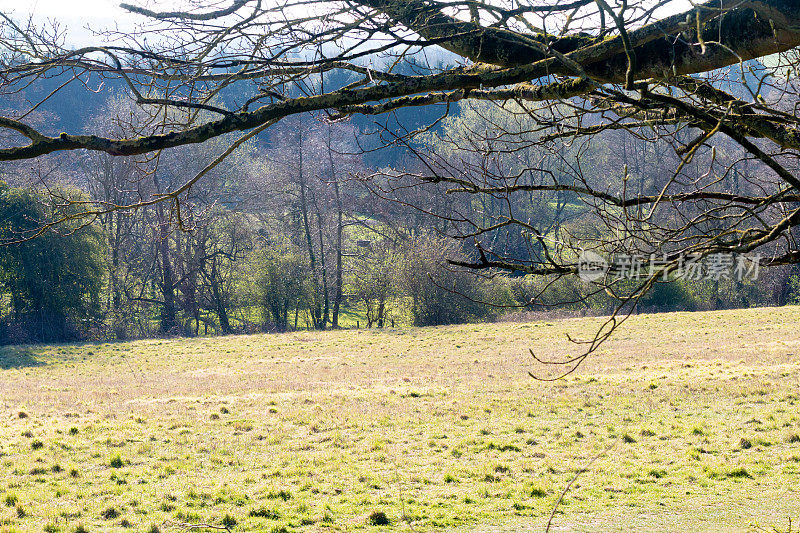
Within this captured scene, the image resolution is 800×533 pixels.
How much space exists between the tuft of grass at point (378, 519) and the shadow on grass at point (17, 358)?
2083 centimetres

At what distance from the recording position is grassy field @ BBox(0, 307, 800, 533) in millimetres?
7223

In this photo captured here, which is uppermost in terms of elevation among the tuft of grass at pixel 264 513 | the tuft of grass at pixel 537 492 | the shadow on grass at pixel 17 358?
the shadow on grass at pixel 17 358

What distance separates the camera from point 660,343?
22062 millimetres

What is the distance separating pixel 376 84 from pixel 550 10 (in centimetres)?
88

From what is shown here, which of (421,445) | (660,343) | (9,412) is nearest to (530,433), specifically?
(421,445)

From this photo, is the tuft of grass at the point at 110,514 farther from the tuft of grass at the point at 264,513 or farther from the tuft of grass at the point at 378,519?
the tuft of grass at the point at 378,519

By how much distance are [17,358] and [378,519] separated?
22835 mm

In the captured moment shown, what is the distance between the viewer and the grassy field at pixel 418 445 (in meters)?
7.22

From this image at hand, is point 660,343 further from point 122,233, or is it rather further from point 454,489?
point 122,233

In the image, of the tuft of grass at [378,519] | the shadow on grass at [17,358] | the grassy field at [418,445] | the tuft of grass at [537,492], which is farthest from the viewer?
the shadow on grass at [17,358]
